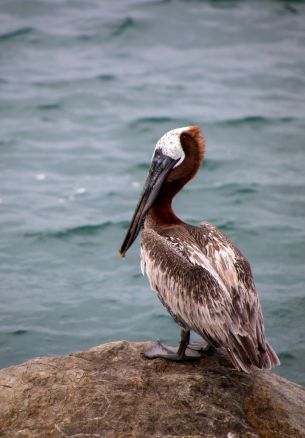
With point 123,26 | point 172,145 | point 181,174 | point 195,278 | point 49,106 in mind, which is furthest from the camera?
point 123,26

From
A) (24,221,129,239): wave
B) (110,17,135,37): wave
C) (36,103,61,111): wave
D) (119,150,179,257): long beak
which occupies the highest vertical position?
(119,150,179,257): long beak

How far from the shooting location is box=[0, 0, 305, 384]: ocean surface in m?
9.39

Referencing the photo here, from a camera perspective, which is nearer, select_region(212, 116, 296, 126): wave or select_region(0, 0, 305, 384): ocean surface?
select_region(0, 0, 305, 384): ocean surface

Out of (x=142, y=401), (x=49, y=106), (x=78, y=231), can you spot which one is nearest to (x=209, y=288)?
(x=142, y=401)

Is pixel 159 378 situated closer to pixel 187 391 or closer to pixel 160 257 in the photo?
pixel 187 391

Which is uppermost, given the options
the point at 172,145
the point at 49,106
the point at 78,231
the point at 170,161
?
the point at 172,145

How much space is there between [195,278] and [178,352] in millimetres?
609

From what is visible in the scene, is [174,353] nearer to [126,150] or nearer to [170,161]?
[170,161]

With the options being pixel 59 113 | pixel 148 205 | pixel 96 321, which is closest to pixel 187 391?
pixel 148 205

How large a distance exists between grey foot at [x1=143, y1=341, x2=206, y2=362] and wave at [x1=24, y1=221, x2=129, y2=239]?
5114 mm

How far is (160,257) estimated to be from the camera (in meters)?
6.41

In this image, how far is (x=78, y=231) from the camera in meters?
11.5

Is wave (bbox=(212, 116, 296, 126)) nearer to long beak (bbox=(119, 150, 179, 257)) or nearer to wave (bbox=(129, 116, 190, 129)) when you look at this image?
wave (bbox=(129, 116, 190, 129))

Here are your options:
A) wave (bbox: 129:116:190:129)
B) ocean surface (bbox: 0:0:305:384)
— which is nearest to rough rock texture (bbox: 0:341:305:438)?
ocean surface (bbox: 0:0:305:384)
